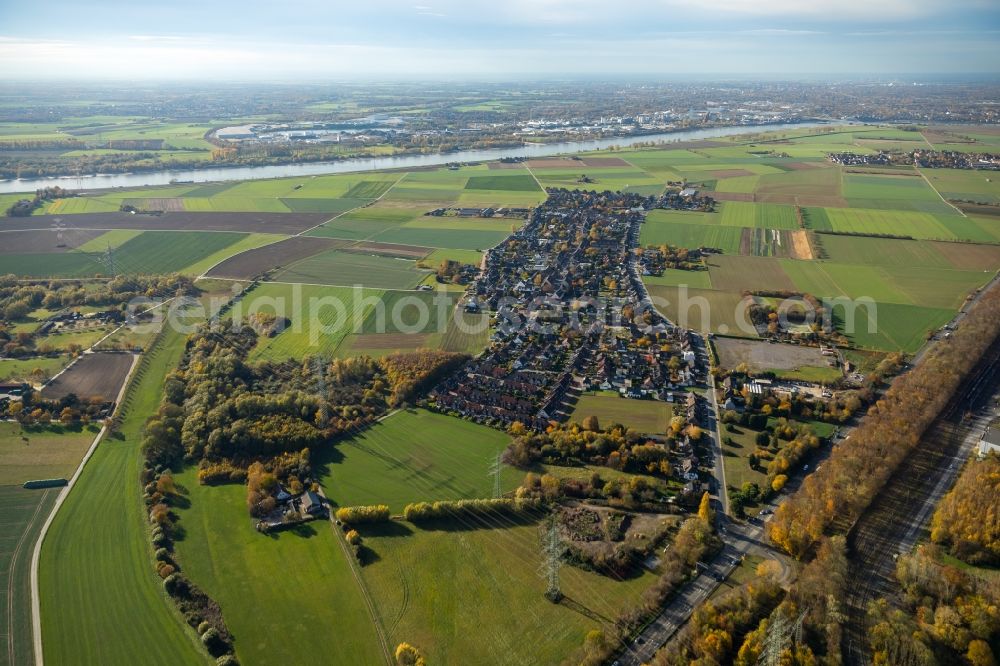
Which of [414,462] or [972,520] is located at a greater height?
[972,520]

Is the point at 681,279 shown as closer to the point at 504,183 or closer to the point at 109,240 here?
the point at 504,183

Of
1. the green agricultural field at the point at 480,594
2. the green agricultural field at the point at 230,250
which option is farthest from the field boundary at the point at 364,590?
the green agricultural field at the point at 230,250

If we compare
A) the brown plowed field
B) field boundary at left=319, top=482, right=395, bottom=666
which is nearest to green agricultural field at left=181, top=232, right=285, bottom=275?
the brown plowed field

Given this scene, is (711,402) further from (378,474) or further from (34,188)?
(34,188)

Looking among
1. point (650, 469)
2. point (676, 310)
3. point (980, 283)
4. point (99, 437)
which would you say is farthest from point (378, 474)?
point (980, 283)

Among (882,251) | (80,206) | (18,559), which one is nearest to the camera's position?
(18,559)

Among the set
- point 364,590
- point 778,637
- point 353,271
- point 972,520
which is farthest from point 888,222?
point 364,590

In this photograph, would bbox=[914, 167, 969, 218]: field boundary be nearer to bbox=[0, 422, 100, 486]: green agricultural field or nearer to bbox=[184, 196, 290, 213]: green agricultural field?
bbox=[184, 196, 290, 213]: green agricultural field
